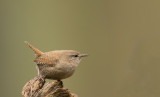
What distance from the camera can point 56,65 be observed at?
2801 mm

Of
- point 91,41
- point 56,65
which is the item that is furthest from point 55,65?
point 91,41

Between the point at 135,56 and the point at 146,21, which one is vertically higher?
the point at 146,21

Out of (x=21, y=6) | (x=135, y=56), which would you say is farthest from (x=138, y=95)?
(x=21, y=6)

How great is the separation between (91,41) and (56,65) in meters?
1.20

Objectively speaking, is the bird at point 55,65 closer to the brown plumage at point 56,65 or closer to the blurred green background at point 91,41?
the brown plumage at point 56,65

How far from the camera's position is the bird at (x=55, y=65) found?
2743mm

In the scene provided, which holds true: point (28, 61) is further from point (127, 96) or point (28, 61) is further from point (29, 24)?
point (127, 96)

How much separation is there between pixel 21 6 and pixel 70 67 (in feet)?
6.85

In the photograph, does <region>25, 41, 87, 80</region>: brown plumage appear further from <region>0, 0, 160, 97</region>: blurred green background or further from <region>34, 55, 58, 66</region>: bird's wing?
<region>0, 0, 160, 97</region>: blurred green background

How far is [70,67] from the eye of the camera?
9.14 ft

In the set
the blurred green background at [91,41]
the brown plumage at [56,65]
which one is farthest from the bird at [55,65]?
the blurred green background at [91,41]

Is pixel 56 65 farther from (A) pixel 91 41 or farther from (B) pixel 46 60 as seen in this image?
(A) pixel 91 41

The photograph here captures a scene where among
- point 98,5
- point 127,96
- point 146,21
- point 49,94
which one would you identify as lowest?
point 127,96

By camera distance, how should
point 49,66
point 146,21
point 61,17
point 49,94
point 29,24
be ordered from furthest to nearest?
1. point 29,24
2. point 61,17
3. point 146,21
4. point 49,66
5. point 49,94
